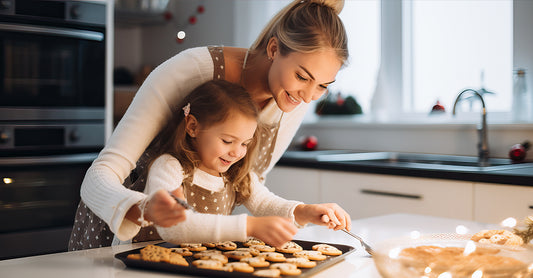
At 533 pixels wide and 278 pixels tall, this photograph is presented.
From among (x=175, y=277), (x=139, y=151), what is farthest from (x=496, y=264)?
(x=139, y=151)

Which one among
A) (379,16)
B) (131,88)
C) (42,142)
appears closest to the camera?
(42,142)

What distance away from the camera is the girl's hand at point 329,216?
1134 mm

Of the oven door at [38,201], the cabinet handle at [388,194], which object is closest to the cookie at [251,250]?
the cabinet handle at [388,194]

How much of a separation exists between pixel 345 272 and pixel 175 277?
0.28 m

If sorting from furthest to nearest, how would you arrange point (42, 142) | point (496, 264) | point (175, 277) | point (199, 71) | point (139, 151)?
1. point (42, 142)
2. point (199, 71)
3. point (139, 151)
4. point (175, 277)
5. point (496, 264)

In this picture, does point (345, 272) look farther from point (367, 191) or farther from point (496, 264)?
point (367, 191)

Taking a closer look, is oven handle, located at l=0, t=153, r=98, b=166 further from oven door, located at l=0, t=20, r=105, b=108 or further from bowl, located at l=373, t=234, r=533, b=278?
bowl, located at l=373, t=234, r=533, b=278

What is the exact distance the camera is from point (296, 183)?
A: 2.66 meters

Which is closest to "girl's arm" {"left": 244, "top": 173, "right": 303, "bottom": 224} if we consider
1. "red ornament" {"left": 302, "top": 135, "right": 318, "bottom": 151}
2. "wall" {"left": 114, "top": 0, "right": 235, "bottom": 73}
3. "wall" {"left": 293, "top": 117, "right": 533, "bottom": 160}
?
"wall" {"left": 293, "top": 117, "right": 533, "bottom": 160}

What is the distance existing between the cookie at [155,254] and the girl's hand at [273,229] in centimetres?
14

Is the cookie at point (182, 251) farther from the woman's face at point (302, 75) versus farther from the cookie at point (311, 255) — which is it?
the woman's face at point (302, 75)

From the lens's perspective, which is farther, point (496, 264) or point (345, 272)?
point (345, 272)

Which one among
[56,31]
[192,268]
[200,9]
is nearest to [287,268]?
[192,268]

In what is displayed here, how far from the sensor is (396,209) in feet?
7.46
